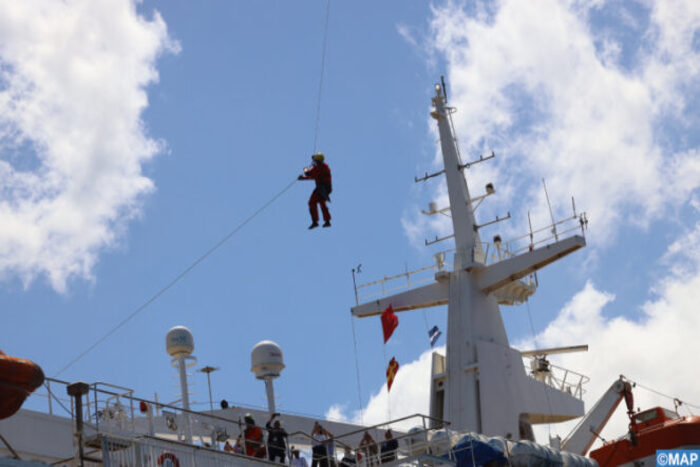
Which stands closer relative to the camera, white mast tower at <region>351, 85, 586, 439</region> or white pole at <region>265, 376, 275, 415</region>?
white pole at <region>265, 376, 275, 415</region>

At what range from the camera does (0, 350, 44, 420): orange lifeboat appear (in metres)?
16.1

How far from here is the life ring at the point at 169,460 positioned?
1833cm

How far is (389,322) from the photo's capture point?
3147 cm

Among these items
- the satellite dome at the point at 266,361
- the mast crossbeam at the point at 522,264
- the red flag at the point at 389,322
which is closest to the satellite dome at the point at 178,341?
the satellite dome at the point at 266,361

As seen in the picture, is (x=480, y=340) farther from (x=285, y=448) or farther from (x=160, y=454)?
(x=160, y=454)

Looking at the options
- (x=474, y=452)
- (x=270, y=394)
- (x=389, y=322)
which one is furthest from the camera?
(x=389, y=322)

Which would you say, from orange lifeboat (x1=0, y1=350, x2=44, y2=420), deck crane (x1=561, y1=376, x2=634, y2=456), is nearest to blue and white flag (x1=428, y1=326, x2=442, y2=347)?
deck crane (x1=561, y1=376, x2=634, y2=456)

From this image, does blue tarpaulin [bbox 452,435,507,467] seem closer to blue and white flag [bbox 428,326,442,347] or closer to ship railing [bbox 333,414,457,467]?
ship railing [bbox 333,414,457,467]

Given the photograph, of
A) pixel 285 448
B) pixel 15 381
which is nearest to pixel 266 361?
pixel 285 448

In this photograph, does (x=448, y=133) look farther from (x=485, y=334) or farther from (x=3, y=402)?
(x=3, y=402)

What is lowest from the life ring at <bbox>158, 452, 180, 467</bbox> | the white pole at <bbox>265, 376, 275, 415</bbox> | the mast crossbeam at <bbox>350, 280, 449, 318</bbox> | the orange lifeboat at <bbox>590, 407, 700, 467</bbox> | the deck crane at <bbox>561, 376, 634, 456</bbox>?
the life ring at <bbox>158, 452, 180, 467</bbox>

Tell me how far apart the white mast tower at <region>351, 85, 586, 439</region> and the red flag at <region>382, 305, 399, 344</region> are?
354 millimetres

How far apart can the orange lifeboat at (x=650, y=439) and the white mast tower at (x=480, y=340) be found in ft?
8.36

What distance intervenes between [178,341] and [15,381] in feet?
37.8
